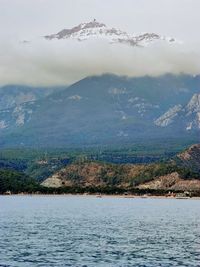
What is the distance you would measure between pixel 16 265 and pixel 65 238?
40.2m

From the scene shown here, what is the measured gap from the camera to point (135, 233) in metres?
154

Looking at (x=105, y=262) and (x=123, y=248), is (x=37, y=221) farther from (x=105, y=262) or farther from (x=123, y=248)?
(x=105, y=262)

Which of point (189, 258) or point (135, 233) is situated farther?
point (135, 233)

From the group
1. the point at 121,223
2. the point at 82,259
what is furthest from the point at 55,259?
the point at 121,223

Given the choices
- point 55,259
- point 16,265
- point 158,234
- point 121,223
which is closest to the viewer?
point 16,265

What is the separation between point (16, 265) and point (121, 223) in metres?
91.1

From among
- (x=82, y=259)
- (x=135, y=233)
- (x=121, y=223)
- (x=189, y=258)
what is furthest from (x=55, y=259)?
(x=121, y=223)

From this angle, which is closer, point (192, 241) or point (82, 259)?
point (82, 259)

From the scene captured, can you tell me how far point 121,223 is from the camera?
189375 mm

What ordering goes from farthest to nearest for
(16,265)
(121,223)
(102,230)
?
(121,223)
(102,230)
(16,265)

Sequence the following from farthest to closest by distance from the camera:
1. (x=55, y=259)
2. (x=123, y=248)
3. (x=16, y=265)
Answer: (x=123, y=248), (x=55, y=259), (x=16, y=265)

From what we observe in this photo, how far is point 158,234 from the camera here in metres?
152

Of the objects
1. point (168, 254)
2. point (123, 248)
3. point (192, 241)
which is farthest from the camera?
point (192, 241)

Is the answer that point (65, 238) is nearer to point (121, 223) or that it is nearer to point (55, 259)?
point (55, 259)
